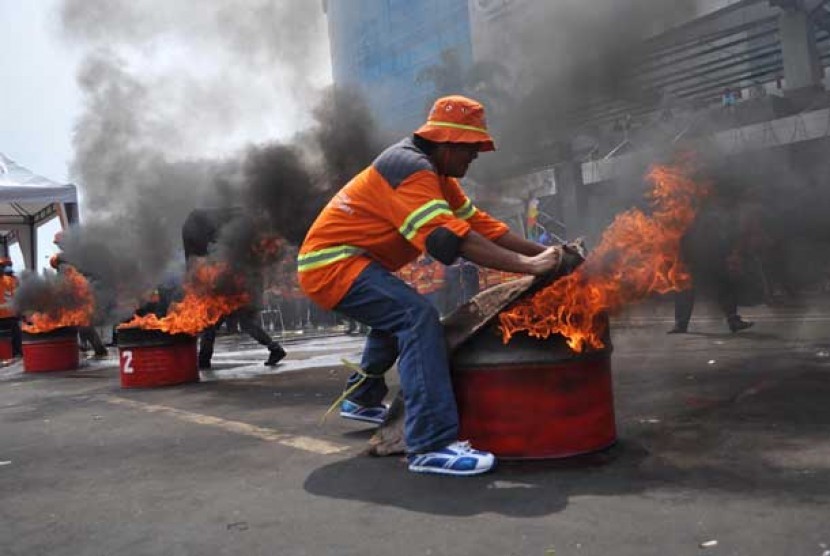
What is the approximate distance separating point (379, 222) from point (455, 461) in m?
1.20

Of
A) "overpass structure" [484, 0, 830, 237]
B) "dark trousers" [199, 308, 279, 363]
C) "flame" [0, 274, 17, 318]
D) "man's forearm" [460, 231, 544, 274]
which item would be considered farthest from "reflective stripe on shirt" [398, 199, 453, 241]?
"flame" [0, 274, 17, 318]

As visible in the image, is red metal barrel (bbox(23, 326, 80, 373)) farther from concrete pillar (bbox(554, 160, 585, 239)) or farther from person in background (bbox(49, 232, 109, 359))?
concrete pillar (bbox(554, 160, 585, 239))

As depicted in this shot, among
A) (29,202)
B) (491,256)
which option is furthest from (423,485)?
(29,202)

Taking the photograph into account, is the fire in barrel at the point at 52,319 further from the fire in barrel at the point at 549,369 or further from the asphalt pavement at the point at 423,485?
the fire in barrel at the point at 549,369

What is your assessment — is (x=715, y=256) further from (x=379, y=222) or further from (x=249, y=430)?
(x=249, y=430)

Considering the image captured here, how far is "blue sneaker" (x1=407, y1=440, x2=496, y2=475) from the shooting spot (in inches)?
120

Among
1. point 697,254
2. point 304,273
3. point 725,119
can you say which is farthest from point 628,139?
point 304,273

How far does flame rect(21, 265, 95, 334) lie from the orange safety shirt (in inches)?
330

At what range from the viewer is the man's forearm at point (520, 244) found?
3.64 meters

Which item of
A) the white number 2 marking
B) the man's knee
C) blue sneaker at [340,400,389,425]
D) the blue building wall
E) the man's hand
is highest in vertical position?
the blue building wall

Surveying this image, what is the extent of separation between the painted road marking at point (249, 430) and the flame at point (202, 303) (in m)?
1.14

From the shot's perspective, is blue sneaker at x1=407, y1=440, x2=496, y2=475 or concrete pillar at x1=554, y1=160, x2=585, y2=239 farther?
concrete pillar at x1=554, y1=160, x2=585, y2=239

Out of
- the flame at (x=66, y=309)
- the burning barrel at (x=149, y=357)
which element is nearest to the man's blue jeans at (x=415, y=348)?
the burning barrel at (x=149, y=357)

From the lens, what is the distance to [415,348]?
319 centimetres
